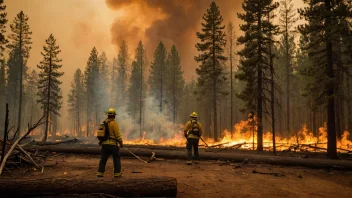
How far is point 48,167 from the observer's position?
1013 cm

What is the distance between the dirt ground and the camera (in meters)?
6.92

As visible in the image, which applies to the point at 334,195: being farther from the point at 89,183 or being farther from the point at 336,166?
the point at 89,183

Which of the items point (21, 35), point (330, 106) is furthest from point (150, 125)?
point (330, 106)

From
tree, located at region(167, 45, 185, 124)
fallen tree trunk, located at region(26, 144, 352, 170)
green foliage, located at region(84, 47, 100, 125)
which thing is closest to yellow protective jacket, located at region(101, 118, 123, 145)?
fallen tree trunk, located at region(26, 144, 352, 170)

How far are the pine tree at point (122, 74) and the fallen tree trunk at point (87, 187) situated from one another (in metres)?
52.6

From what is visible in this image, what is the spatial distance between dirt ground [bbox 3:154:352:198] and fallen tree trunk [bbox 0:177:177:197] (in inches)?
39.4

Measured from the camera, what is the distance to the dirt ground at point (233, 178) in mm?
6922

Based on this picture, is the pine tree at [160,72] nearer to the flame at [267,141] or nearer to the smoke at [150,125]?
the smoke at [150,125]

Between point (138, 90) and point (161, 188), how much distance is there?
4688 cm

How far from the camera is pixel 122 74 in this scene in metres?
59.1

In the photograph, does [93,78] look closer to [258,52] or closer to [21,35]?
[21,35]

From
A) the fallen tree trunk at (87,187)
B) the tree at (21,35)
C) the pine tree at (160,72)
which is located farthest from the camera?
the pine tree at (160,72)

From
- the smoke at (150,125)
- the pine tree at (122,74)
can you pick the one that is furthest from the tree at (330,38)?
the pine tree at (122,74)

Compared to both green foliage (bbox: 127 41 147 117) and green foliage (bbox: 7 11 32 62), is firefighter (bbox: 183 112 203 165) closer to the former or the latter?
green foliage (bbox: 7 11 32 62)
